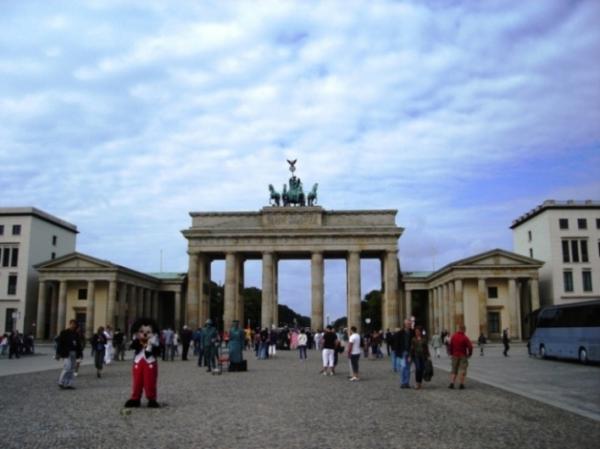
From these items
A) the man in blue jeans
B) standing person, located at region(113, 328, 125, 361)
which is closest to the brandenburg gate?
standing person, located at region(113, 328, 125, 361)

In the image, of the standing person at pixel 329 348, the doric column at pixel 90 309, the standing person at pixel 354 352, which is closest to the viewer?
the standing person at pixel 354 352

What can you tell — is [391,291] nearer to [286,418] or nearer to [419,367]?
[419,367]

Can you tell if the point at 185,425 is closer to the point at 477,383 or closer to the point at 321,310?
the point at 477,383

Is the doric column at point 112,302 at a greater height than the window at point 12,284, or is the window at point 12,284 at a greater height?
the window at point 12,284

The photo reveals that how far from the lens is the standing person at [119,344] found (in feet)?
114

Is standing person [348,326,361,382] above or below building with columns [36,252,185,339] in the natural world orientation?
below

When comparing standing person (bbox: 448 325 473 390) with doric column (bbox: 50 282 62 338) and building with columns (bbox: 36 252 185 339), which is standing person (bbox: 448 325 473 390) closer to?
building with columns (bbox: 36 252 185 339)

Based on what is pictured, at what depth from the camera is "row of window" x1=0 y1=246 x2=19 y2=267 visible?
73.2m

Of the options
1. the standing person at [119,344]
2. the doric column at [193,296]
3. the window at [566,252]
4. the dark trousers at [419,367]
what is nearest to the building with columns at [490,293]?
the window at [566,252]

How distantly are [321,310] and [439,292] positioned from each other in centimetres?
1569

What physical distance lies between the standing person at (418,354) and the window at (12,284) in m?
63.7

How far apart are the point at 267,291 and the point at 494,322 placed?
25.3 m

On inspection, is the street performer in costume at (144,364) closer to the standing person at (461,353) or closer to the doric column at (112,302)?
the standing person at (461,353)

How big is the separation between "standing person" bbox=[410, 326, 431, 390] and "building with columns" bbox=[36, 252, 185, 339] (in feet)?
178
